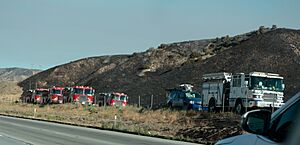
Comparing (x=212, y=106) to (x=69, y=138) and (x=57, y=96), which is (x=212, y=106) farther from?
(x=57, y=96)

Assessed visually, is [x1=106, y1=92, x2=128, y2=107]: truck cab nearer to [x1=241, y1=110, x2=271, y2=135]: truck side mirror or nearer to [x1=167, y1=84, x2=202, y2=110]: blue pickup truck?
[x1=167, y1=84, x2=202, y2=110]: blue pickup truck

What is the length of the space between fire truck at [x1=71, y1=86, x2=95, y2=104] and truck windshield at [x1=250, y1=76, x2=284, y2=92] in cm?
3464

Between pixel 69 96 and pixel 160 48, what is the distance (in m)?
38.6

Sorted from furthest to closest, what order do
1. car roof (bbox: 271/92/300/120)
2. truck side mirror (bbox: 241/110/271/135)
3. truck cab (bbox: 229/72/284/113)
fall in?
truck cab (bbox: 229/72/284/113)
truck side mirror (bbox: 241/110/271/135)
car roof (bbox: 271/92/300/120)

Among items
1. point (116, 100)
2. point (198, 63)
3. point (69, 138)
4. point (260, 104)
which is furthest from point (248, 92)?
point (198, 63)

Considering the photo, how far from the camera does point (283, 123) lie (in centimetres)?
493

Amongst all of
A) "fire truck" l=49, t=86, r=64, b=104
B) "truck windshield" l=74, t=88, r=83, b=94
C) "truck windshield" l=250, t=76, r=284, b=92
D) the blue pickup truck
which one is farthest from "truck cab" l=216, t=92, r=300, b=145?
"fire truck" l=49, t=86, r=64, b=104

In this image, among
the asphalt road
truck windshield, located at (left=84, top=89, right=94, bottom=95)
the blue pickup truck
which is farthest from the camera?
truck windshield, located at (left=84, top=89, right=94, bottom=95)

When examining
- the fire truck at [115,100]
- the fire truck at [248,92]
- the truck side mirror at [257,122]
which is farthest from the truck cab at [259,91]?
the truck side mirror at [257,122]

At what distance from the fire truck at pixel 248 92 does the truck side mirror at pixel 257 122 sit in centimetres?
2830

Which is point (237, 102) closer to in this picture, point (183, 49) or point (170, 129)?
point (170, 129)

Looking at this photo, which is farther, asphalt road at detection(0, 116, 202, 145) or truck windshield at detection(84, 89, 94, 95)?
truck windshield at detection(84, 89, 94, 95)

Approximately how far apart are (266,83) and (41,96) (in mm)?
47065

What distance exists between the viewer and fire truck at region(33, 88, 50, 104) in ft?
244
